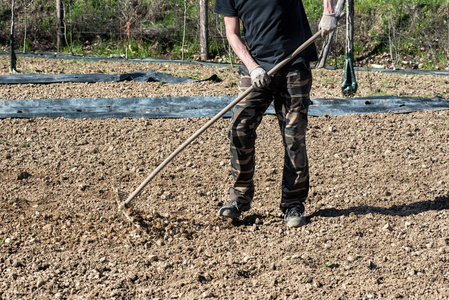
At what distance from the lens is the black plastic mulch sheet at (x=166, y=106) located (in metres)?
5.64

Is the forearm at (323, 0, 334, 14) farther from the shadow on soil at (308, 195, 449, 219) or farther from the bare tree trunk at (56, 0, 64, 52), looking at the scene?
the bare tree trunk at (56, 0, 64, 52)

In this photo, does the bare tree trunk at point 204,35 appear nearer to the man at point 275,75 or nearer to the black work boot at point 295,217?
the man at point 275,75

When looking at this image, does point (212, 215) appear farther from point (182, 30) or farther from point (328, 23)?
point (182, 30)

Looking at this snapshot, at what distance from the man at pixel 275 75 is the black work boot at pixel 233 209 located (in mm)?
209

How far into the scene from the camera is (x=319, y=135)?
206 inches

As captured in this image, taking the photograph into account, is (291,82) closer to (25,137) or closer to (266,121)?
(266,121)

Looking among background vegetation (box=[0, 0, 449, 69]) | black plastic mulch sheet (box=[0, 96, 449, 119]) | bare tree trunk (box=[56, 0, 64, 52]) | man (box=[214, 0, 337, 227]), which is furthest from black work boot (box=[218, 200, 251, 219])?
bare tree trunk (box=[56, 0, 64, 52])

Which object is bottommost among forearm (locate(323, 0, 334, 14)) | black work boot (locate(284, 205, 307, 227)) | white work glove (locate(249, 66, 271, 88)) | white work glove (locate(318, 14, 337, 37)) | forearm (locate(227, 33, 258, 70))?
black work boot (locate(284, 205, 307, 227))

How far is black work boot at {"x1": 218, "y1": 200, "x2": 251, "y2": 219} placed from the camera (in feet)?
11.6

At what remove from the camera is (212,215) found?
375cm

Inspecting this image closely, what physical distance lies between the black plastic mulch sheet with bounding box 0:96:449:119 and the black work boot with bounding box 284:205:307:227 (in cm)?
235

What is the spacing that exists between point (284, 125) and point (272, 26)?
2.01 ft

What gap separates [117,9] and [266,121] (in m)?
8.15

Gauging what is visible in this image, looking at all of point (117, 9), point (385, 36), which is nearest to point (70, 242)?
point (385, 36)
